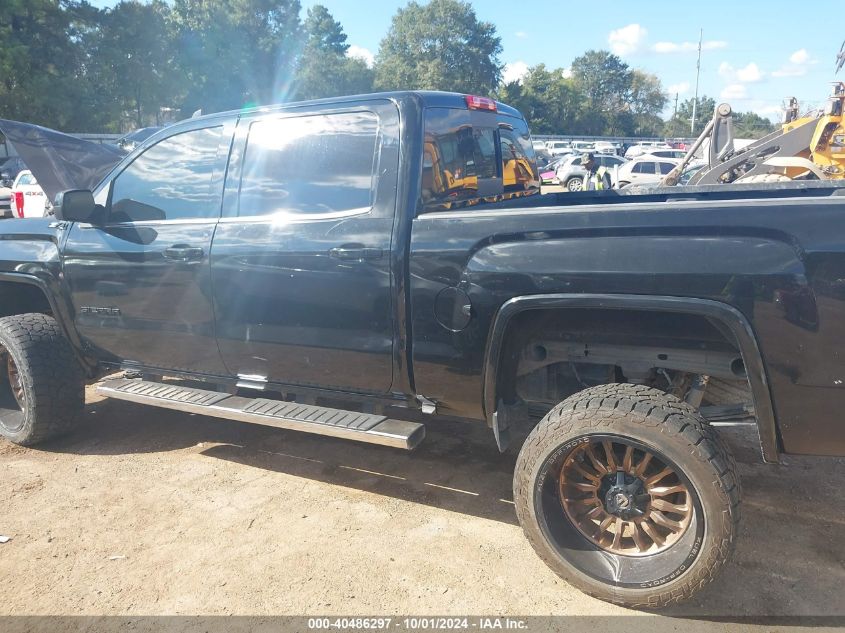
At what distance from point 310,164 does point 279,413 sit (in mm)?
1291

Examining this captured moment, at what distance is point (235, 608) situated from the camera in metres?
2.61

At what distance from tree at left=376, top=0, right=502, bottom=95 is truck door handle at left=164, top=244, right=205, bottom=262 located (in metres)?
79.0

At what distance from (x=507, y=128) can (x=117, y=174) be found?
7.77ft

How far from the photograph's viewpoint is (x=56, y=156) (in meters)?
4.73

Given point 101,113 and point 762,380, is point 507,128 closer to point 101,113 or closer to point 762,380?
point 762,380

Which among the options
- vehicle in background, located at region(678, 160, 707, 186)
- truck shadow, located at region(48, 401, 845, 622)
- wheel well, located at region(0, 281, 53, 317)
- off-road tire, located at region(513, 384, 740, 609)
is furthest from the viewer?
vehicle in background, located at region(678, 160, 707, 186)

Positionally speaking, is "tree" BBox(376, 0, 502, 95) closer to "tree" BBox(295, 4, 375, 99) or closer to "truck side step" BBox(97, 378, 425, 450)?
"tree" BBox(295, 4, 375, 99)

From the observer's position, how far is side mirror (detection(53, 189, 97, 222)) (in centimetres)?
358

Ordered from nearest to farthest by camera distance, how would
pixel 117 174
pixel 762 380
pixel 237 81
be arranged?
pixel 762 380, pixel 117 174, pixel 237 81

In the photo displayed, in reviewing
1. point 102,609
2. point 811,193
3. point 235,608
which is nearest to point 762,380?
point 811,193

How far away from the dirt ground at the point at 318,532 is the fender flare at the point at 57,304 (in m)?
0.73

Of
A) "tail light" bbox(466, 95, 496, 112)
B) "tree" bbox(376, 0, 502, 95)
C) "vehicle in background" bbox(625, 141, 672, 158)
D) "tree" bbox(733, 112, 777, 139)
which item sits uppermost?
"tree" bbox(376, 0, 502, 95)

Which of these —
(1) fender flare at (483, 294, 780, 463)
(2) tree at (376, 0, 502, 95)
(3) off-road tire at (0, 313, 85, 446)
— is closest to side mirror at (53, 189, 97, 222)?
(3) off-road tire at (0, 313, 85, 446)

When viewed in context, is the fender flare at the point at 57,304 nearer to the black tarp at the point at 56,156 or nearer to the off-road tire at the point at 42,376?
the off-road tire at the point at 42,376
